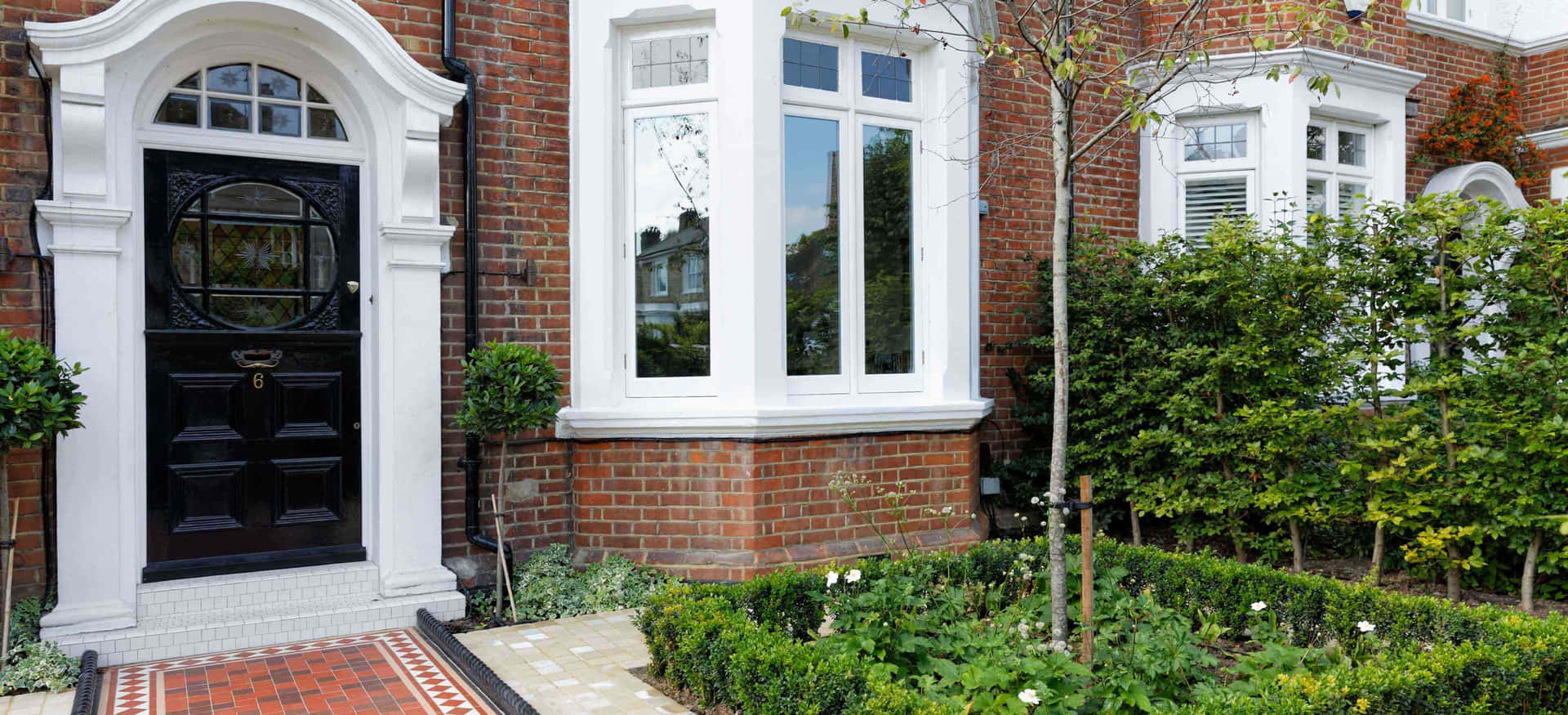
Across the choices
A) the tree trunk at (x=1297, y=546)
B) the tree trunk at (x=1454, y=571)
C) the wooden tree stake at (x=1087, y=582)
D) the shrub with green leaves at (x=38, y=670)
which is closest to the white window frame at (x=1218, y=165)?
the tree trunk at (x=1297, y=546)

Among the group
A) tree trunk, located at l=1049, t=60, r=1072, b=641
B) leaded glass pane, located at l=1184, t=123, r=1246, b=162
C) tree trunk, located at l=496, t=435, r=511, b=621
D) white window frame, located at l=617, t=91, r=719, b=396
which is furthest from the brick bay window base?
leaded glass pane, located at l=1184, t=123, r=1246, b=162

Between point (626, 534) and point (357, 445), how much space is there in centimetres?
165

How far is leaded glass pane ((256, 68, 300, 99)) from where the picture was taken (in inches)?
223

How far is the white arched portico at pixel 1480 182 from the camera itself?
9.47 metres

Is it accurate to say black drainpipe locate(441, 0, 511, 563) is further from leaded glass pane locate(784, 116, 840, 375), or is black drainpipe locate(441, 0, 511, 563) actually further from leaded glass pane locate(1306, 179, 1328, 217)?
leaded glass pane locate(1306, 179, 1328, 217)

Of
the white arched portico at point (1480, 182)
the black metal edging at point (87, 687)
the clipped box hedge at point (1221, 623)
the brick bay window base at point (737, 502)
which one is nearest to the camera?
the clipped box hedge at point (1221, 623)

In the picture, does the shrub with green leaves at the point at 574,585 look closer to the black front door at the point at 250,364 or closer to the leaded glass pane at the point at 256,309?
the black front door at the point at 250,364

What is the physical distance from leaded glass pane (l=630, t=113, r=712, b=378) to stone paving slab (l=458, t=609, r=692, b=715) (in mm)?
1583

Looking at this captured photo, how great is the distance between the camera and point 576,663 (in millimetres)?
4844

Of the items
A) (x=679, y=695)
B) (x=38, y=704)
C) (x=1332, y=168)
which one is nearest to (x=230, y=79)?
(x=38, y=704)

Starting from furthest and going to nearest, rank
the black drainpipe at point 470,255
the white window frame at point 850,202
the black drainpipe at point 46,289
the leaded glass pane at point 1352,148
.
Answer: the leaded glass pane at point 1352,148 → the white window frame at point 850,202 → the black drainpipe at point 470,255 → the black drainpipe at point 46,289

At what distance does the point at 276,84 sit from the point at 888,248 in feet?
12.4

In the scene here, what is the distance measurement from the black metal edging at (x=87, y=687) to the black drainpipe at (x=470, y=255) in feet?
6.33

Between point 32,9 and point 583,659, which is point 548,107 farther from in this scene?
point 583,659
